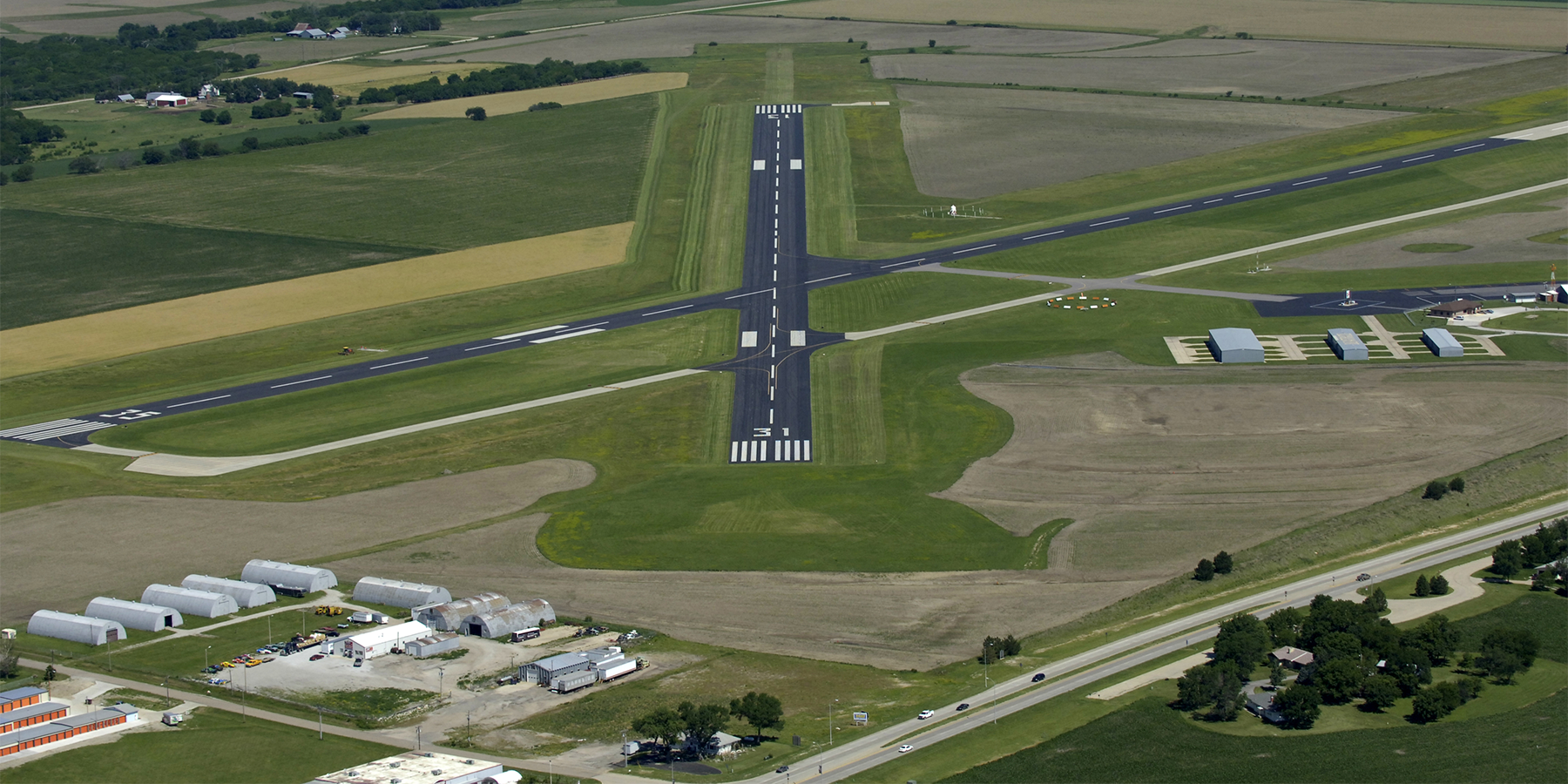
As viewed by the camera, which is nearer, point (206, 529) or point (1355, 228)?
point (206, 529)

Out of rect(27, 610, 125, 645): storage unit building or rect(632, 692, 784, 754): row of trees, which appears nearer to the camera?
rect(632, 692, 784, 754): row of trees

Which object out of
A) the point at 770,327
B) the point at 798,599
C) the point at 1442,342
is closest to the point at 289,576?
the point at 798,599

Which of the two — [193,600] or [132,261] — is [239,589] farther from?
[132,261]

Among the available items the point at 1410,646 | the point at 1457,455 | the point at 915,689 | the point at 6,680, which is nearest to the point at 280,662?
the point at 6,680

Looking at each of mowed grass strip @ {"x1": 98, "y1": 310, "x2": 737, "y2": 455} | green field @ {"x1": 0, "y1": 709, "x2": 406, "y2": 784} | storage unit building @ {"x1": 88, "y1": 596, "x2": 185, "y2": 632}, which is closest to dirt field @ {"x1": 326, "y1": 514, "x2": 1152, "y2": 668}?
storage unit building @ {"x1": 88, "y1": 596, "x2": 185, "y2": 632}

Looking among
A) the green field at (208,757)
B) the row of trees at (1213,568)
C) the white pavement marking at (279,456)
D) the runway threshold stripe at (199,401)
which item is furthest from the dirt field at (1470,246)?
the green field at (208,757)

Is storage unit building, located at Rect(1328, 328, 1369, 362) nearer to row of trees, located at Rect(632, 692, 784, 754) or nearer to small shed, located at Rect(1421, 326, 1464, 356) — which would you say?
small shed, located at Rect(1421, 326, 1464, 356)
